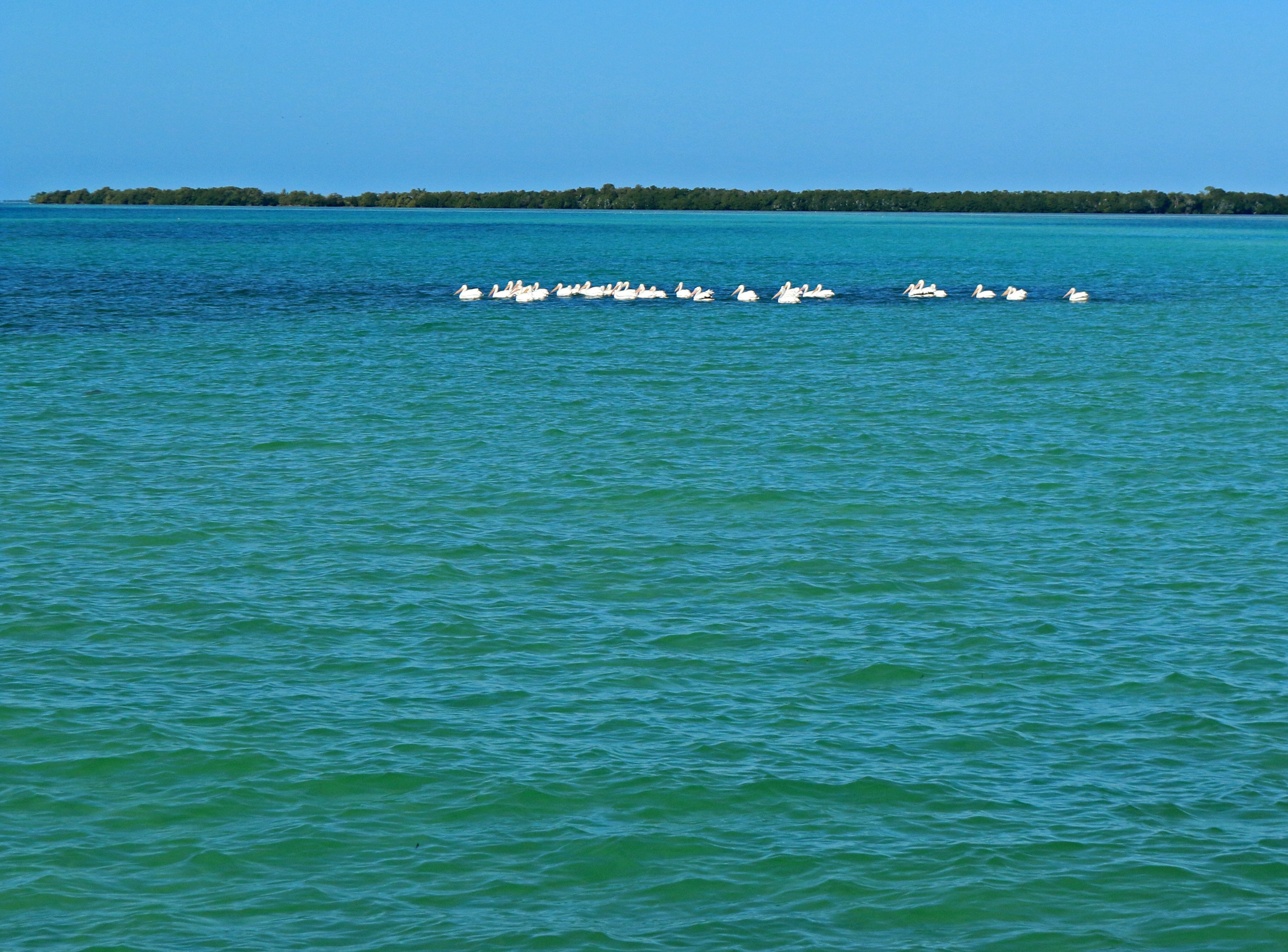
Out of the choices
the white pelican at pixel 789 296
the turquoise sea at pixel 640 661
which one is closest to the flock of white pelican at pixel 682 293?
the white pelican at pixel 789 296

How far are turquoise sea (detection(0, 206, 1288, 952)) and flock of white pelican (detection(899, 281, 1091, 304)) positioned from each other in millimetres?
21952

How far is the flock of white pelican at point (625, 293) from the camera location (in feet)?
182

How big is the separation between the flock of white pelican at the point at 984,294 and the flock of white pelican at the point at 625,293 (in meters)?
3.33

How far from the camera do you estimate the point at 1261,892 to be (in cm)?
1052

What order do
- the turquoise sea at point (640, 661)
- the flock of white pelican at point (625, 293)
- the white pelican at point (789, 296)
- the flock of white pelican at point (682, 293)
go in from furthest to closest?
the flock of white pelican at point (682, 293)
the flock of white pelican at point (625, 293)
the white pelican at point (789, 296)
the turquoise sea at point (640, 661)

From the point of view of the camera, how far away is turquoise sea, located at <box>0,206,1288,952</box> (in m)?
10.5

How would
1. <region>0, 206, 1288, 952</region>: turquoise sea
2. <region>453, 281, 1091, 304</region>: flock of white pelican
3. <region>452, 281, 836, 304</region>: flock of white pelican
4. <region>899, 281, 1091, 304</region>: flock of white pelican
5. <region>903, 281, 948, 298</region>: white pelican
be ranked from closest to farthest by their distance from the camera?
<region>0, 206, 1288, 952</region>: turquoise sea
<region>452, 281, 836, 304</region>: flock of white pelican
<region>453, 281, 1091, 304</region>: flock of white pelican
<region>899, 281, 1091, 304</region>: flock of white pelican
<region>903, 281, 948, 298</region>: white pelican

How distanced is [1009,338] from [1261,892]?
116ft

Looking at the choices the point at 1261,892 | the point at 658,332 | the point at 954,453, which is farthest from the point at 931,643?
the point at 658,332

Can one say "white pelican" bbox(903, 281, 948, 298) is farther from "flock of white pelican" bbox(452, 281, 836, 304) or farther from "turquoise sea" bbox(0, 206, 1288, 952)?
"turquoise sea" bbox(0, 206, 1288, 952)

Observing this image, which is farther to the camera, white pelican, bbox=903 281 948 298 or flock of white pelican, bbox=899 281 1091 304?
white pelican, bbox=903 281 948 298

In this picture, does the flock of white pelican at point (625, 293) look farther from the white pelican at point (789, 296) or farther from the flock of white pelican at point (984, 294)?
the flock of white pelican at point (984, 294)

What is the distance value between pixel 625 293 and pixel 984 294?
1467cm

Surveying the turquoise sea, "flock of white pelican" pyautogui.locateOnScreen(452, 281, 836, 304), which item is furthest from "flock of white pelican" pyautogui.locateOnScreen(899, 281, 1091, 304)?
the turquoise sea
